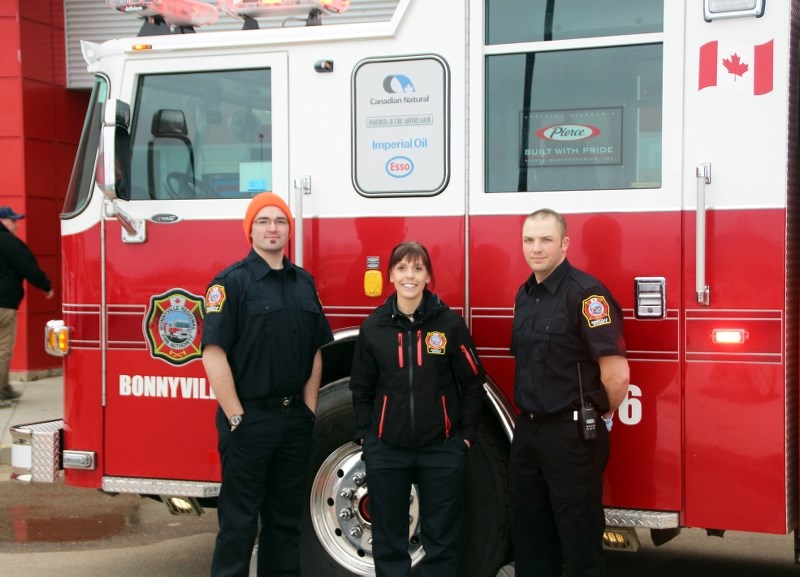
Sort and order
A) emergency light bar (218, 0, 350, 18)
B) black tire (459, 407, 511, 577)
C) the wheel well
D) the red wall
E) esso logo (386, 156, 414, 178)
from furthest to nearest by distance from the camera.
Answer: the red wall, emergency light bar (218, 0, 350, 18), the wheel well, esso logo (386, 156, 414, 178), black tire (459, 407, 511, 577)

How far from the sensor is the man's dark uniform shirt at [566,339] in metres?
3.73

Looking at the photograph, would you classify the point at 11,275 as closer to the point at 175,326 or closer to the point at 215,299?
the point at 175,326

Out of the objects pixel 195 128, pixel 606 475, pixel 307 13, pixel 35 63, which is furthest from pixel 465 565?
pixel 35 63

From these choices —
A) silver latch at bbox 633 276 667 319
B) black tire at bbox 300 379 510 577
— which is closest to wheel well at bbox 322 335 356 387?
black tire at bbox 300 379 510 577

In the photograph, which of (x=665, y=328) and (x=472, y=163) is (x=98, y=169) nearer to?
(x=472, y=163)

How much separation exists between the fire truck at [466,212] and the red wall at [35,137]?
6783mm

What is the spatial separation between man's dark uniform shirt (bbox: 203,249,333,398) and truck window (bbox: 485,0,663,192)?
41.5 inches

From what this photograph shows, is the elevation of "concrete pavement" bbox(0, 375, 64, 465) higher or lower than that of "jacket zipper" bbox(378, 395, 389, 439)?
lower

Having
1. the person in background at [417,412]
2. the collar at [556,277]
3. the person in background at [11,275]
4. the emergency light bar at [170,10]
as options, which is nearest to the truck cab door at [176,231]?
the emergency light bar at [170,10]

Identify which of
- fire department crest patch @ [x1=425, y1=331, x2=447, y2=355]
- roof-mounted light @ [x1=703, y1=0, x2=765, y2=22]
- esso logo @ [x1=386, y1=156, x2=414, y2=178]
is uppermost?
roof-mounted light @ [x1=703, y1=0, x2=765, y2=22]

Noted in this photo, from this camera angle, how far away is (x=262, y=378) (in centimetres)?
395

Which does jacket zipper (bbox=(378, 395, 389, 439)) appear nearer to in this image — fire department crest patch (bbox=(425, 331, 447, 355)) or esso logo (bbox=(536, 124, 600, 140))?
fire department crest patch (bbox=(425, 331, 447, 355))

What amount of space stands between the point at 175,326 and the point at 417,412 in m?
1.42

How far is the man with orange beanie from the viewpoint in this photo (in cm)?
394
